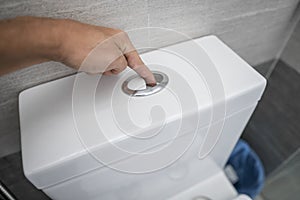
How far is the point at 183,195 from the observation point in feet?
2.20

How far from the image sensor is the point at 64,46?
296 mm

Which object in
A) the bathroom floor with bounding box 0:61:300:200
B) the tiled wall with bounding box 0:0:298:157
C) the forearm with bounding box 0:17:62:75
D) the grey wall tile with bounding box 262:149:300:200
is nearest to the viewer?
the forearm with bounding box 0:17:62:75

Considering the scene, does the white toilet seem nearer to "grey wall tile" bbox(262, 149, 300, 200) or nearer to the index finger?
the index finger

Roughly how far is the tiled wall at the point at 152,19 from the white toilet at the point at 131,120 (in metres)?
0.03

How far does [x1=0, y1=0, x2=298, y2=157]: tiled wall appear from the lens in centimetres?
37

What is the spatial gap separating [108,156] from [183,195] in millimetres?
415

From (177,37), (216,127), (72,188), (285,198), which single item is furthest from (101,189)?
(285,198)

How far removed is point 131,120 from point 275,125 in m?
0.76

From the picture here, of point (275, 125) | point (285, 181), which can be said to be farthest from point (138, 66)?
point (285, 181)

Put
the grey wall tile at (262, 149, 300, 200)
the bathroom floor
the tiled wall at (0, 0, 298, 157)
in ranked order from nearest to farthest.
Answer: the tiled wall at (0, 0, 298, 157)
the bathroom floor
the grey wall tile at (262, 149, 300, 200)

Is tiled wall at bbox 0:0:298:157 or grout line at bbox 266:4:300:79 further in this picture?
grout line at bbox 266:4:300:79

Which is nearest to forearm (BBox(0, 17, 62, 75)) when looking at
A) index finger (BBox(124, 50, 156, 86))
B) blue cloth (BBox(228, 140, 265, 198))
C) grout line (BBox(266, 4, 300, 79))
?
index finger (BBox(124, 50, 156, 86))

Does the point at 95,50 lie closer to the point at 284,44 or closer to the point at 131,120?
the point at 131,120

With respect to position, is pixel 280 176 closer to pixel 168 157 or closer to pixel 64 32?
pixel 168 157
